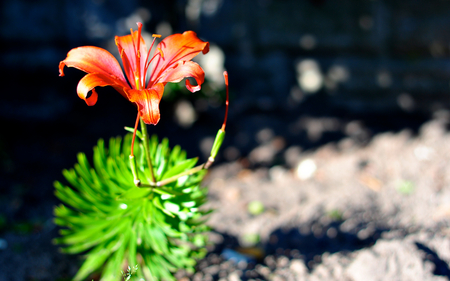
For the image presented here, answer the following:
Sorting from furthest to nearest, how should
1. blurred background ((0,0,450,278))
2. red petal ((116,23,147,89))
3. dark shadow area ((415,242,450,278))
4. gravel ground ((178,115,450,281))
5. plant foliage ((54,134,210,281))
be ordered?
blurred background ((0,0,450,278))
gravel ground ((178,115,450,281))
dark shadow area ((415,242,450,278))
plant foliage ((54,134,210,281))
red petal ((116,23,147,89))

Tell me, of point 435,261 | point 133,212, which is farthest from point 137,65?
point 435,261

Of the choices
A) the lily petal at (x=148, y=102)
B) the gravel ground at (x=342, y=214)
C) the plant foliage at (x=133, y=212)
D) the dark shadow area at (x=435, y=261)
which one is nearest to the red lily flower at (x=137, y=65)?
the lily petal at (x=148, y=102)

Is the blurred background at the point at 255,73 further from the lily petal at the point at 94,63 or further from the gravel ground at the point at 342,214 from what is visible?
the lily petal at the point at 94,63

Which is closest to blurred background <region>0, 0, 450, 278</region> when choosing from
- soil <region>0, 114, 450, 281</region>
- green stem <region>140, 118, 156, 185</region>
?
soil <region>0, 114, 450, 281</region>

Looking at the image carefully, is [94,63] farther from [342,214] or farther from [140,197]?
[342,214]

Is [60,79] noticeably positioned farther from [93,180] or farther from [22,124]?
[93,180]

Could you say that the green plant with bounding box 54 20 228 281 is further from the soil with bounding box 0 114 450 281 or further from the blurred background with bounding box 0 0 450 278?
the blurred background with bounding box 0 0 450 278

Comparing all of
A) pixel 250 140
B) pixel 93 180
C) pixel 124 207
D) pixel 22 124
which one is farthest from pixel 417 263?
pixel 22 124
